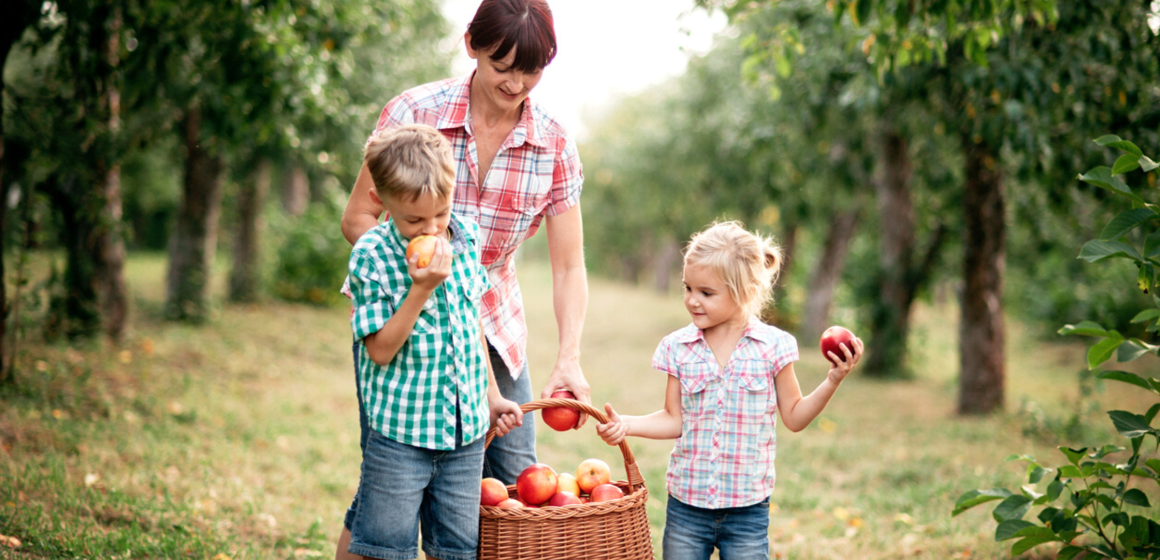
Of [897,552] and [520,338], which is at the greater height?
[520,338]

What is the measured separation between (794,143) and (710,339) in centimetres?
677

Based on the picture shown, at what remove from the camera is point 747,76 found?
5.19 metres

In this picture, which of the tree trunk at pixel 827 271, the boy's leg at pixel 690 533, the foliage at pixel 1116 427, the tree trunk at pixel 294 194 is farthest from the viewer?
the tree trunk at pixel 294 194

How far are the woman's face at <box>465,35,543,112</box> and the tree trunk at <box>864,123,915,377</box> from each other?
25.3 ft

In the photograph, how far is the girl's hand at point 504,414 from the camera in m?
2.50

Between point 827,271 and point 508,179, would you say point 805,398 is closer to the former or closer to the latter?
point 508,179

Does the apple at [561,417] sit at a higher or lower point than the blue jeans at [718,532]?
higher

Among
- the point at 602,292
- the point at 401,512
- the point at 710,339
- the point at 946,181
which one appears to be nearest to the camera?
the point at 401,512

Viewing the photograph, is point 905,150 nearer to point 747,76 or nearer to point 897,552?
point 747,76

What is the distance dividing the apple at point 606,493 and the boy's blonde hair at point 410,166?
1113mm

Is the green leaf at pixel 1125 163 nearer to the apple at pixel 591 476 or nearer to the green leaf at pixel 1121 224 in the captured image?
the green leaf at pixel 1121 224

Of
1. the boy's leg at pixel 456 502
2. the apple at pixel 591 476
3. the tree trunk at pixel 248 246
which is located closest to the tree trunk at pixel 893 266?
the apple at pixel 591 476

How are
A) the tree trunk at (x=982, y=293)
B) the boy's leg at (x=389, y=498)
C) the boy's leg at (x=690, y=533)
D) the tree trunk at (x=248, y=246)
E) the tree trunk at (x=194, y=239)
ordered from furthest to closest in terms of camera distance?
the tree trunk at (x=248, y=246)
the tree trunk at (x=194, y=239)
the tree trunk at (x=982, y=293)
the boy's leg at (x=690, y=533)
the boy's leg at (x=389, y=498)

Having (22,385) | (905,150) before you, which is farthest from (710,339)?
(905,150)
